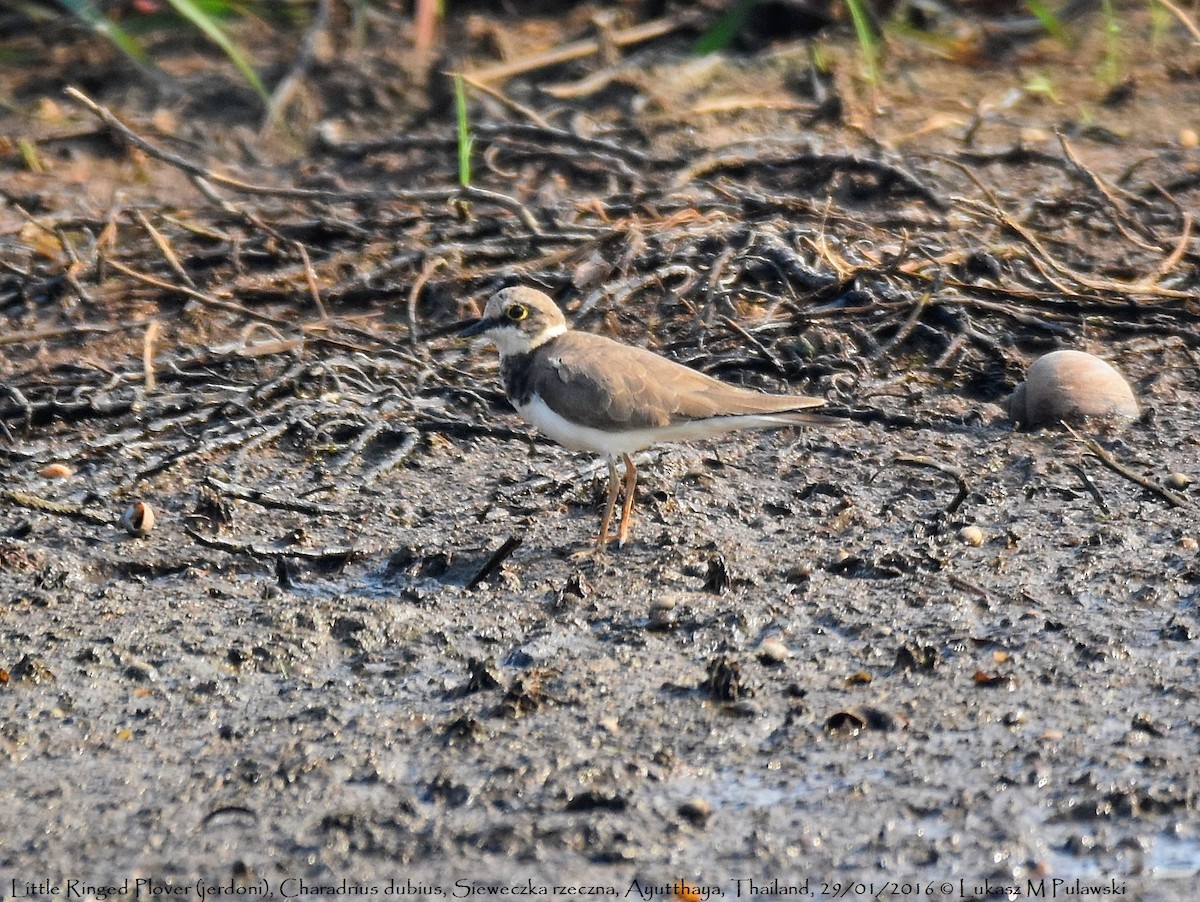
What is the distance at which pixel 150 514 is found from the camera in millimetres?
4914

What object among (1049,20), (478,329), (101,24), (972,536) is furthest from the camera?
(1049,20)

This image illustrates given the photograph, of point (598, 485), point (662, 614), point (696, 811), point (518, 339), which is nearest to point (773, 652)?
point (662, 614)

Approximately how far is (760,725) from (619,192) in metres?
3.85

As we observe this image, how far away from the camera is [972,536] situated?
15.6ft

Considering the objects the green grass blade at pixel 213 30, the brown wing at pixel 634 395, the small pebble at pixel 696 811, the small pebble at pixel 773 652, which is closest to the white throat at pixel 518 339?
the brown wing at pixel 634 395

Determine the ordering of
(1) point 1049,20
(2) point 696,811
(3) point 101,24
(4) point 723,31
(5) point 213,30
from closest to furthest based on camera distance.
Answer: (2) point 696,811, (5) point 213,30, (3) point 101,24, (1) point 1049,20, (4) point 723,31

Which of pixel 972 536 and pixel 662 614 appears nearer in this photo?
pixel 662 614

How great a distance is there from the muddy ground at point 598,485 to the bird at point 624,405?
0.28 meters

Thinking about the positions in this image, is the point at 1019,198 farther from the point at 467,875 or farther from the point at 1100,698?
the point at 467,875

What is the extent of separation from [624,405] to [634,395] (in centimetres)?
5

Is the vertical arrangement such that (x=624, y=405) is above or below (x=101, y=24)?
above

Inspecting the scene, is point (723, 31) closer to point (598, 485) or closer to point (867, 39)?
point (867, 39)

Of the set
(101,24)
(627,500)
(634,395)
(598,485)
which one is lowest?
(101,24)

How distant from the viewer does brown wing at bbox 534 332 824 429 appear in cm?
479
